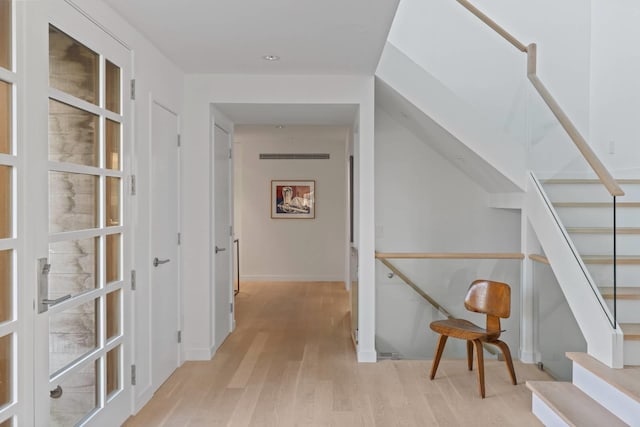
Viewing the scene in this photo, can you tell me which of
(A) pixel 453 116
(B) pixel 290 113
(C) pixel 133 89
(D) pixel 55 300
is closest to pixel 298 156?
(B) pixel 290 113

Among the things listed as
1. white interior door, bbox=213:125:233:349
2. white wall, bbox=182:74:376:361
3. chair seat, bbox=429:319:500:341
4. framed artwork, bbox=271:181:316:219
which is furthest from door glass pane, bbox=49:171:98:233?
framed artwork, bbox=271:181:316:219

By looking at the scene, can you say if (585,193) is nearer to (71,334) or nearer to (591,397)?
(591,397)

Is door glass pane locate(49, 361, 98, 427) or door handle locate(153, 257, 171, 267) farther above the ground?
door handle locate(153, 257, 171, 267)

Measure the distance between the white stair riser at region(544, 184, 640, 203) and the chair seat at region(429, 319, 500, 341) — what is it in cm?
106

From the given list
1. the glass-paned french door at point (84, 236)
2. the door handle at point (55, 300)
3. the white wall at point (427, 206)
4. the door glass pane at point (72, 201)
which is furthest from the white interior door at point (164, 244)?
the white wall at point (427, 206)

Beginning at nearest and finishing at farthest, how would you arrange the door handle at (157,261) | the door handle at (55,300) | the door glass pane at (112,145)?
the door handle at (55,300)
the door glass pane at (112,145)
the door handle at (157,261)

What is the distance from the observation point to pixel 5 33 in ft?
6.38

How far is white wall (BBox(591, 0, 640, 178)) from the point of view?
4.63 m

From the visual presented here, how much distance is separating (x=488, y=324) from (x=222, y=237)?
2.54 meters

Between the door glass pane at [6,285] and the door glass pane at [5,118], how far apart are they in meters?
0.39

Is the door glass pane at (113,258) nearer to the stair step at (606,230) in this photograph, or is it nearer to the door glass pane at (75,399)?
the door glass pane at (75,399)

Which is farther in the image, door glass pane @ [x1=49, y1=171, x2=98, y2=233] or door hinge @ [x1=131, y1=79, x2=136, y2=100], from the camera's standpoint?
door hinge @ [x1=131, y1=79, x2=136, y2=100]

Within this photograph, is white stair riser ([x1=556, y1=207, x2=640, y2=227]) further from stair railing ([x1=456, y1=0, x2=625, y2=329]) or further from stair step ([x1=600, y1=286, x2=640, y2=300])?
stair step ([x1=600, y1=286, x2=640, y2=300])

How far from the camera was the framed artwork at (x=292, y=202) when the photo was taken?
30.5 ft
